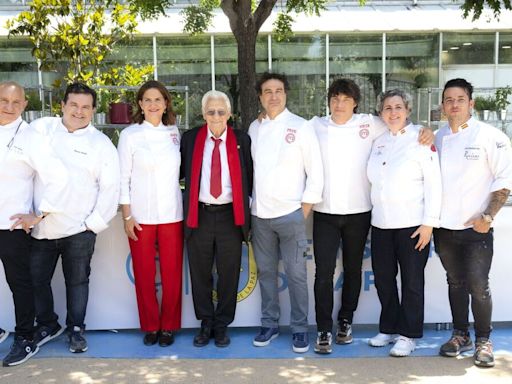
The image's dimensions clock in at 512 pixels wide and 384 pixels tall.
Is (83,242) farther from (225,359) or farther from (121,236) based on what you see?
(225,359)

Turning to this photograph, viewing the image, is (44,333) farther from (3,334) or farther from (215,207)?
(215,207)

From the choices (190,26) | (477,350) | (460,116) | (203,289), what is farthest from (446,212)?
(190,26)

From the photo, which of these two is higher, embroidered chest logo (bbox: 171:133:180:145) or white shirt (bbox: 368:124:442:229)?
embroidered chest logo (bbox: 171:133:180:145)

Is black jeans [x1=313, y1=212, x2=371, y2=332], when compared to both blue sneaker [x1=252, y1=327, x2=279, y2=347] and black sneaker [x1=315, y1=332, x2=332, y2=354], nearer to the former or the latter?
black sneaker [x1=315, y1=332, x2=332, y2=354]

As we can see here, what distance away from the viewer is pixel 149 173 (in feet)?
13.4

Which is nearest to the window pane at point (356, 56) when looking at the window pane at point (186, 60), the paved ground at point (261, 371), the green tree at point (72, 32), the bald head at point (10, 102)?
the window pane at point (186, 60)

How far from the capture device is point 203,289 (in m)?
4.26

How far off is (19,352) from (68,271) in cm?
64

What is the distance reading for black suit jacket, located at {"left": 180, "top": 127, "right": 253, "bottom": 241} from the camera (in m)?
4.09

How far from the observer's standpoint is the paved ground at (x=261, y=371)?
3654 millimetres

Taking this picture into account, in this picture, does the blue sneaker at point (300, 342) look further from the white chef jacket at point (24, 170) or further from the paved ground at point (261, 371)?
the white chef jacket at point (24, 170)

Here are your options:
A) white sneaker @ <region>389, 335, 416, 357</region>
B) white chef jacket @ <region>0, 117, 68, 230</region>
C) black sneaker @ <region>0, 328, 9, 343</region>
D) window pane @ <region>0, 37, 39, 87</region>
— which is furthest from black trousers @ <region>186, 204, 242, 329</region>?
window pane @ <region>0, 37, 39, 87</region>

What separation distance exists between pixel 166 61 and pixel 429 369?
11721 mm

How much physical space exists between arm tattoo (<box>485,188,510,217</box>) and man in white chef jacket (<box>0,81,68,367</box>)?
2900 millimetres
